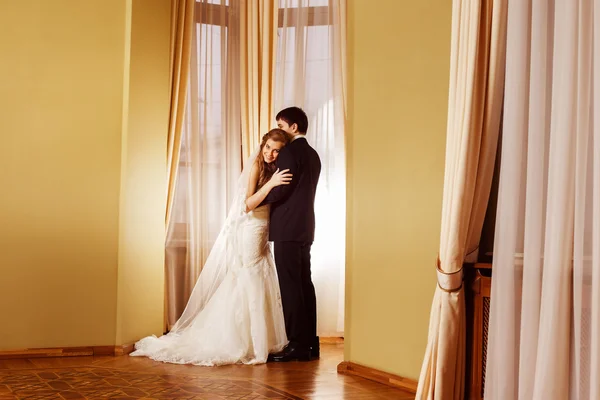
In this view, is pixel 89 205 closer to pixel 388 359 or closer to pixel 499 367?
pixel 388 359

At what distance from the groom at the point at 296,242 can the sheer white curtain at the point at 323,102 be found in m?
0.99

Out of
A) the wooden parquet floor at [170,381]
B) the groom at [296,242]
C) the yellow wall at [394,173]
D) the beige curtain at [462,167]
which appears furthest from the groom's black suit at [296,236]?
the beige curtain at [462,167]

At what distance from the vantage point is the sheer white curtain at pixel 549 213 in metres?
A: 2.73

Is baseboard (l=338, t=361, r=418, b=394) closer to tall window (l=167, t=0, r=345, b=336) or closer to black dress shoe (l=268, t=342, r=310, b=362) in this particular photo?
black dress shoe (l=268, t=342, r=310, b=362)

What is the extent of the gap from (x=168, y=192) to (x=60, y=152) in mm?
1236

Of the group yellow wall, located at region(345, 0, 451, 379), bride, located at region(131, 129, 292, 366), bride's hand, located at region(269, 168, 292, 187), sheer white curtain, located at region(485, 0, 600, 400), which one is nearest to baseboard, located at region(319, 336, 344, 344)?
bride, located at region(131, 129, 292, 366)

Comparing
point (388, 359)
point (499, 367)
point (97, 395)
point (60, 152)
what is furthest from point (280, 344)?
point (499, 367)

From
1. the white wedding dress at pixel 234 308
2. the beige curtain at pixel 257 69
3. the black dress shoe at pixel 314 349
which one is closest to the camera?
the white wedding dress at pixel 234 308

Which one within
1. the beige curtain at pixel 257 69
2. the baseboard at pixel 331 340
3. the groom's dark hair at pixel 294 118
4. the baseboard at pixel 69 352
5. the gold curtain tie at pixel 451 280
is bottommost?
the baseboard at pixel 331 340

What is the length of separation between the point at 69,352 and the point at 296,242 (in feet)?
5.91

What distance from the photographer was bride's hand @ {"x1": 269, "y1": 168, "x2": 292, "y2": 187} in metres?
5.52

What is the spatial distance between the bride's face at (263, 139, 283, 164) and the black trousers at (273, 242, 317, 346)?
66 centimetres

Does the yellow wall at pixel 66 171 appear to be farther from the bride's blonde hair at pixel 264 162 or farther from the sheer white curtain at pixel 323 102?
the sheer white curtain at pixel 323 102

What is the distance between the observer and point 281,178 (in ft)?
18.1
